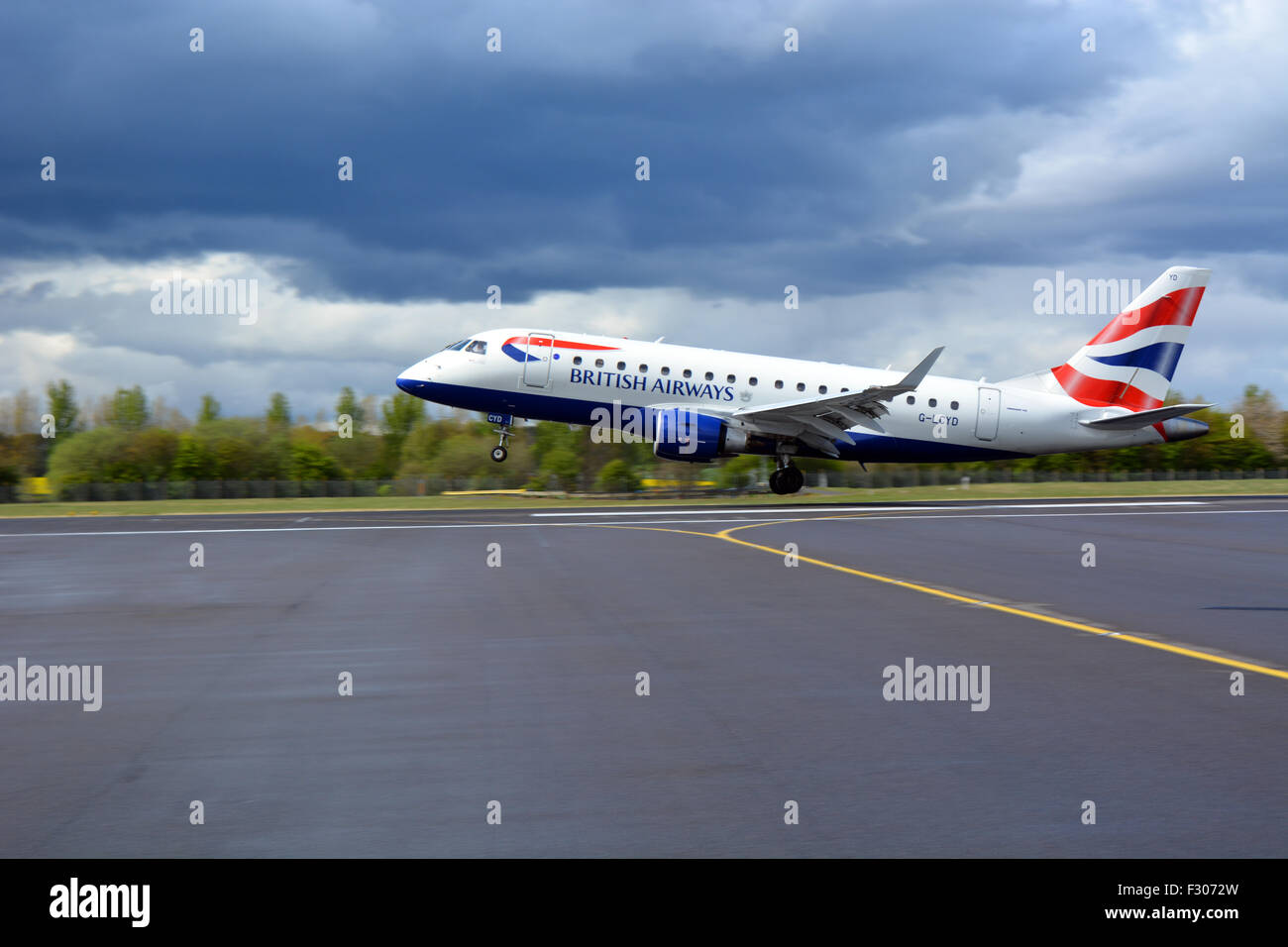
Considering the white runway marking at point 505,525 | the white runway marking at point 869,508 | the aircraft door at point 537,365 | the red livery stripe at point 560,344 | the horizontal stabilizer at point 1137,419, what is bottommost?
the white runway marking at point 505,525

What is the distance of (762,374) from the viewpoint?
3909 cm

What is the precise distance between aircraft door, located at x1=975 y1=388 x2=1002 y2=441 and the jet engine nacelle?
9.39 metres

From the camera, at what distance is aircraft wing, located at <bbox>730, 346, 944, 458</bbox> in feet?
121

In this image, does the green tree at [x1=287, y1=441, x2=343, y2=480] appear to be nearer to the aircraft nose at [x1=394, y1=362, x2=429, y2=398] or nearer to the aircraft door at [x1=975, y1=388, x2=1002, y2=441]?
the aircraft nose at [x1=394, y1=362, x2=429, y2=398]

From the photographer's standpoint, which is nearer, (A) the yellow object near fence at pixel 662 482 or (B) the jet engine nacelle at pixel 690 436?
(B) the jet engine nacelle at pixel 690 436

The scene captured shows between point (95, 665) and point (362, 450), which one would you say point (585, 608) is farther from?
point (362, 450)

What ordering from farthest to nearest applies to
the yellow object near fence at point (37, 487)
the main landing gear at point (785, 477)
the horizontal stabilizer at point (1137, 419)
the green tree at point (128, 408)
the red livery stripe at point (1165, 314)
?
the green tree at point (128, 408), the yellow object near fence at point (37, 487), the red livery stripe at point (1165, 314), the horizontal stabilizer at point (1137, 419), the main landing gear at point (785, 477)

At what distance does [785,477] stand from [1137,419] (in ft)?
41.1

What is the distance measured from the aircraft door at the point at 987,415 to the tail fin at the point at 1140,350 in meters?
3.32

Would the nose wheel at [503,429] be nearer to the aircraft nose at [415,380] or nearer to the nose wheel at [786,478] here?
the aircraft nose at [415,380]

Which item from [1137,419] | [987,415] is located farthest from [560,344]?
[1137,419]

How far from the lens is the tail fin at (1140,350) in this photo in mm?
42188

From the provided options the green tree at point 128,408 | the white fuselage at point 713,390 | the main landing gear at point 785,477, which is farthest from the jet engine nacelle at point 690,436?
the green tree at point 128,408
